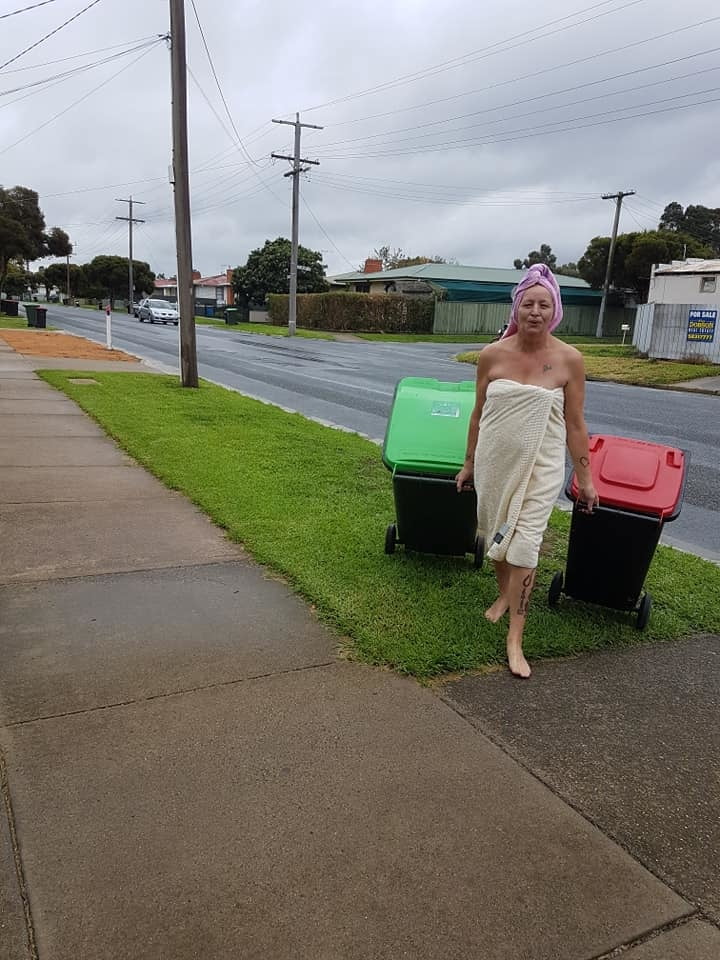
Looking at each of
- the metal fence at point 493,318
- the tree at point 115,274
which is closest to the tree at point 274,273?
the metal fence at point 493,318

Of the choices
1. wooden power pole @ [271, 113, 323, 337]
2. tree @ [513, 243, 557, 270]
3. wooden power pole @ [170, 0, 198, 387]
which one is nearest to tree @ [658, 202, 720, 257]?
tree @ [513, 243, 557, 270]

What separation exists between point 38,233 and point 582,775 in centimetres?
5857

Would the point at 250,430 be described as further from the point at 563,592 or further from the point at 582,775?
the point at 582,775

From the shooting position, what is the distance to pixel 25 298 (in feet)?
326

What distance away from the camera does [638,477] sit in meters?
3.85

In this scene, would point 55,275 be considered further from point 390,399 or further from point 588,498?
point 588,498

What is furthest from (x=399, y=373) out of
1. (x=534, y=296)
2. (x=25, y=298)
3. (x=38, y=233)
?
(x=25, y=298)

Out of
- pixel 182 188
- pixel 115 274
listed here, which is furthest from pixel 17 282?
pixel 182 188

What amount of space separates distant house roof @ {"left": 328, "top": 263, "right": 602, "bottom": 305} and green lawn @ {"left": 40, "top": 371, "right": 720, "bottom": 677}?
43.0 m

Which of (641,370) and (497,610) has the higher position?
(497,610)

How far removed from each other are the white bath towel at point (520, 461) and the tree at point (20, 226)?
5281 cm

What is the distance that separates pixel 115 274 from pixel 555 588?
89.9 meters

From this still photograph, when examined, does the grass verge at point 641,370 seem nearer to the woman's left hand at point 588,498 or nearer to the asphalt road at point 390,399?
the asphalt road at point 390,399

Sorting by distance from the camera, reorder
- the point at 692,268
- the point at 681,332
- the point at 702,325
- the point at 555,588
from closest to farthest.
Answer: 1. the point at 555,588
2. the point at 702,325
3. the point at 681,332
4. the point at 692,268
